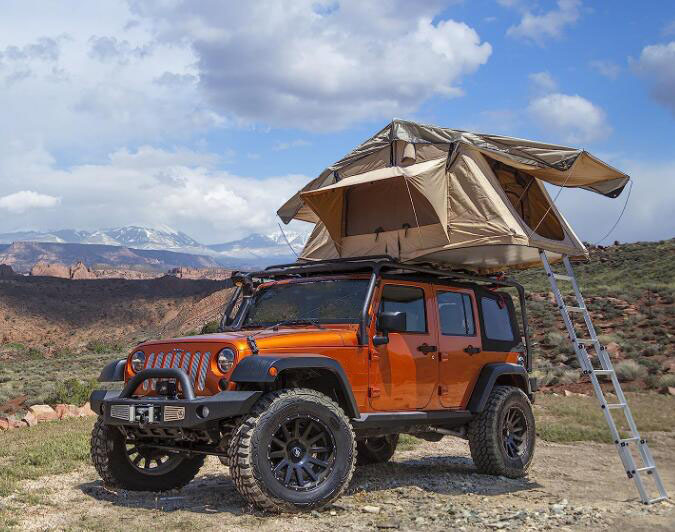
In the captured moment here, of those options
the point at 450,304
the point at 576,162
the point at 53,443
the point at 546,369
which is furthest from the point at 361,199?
the point at 546,369

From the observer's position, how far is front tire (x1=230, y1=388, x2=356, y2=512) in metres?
6.02

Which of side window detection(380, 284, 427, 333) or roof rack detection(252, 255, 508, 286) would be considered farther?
side window detection(380, 284, 427, 333)

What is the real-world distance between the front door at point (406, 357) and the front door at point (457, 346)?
0.55ft

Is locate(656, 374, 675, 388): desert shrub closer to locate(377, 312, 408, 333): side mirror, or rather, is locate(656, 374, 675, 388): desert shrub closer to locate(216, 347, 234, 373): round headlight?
locate(377, 312, 408, 333): side mirror

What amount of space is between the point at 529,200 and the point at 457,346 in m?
2.33

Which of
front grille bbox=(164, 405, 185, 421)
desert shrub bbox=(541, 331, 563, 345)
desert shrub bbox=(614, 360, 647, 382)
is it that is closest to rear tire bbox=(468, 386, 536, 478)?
front grille bbox=(164, 405, 185, 421)

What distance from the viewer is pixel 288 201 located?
1005cm

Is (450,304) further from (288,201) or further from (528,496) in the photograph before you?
(288,201)

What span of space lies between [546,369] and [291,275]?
14899 mm

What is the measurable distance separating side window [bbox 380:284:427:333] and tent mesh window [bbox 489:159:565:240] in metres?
1.99

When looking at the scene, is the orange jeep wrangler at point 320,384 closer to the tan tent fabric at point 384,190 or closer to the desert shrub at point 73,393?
the tan tent fabric at point 384,190

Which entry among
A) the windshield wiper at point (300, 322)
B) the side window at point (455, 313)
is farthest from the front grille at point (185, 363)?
the side window at point (455, 313)

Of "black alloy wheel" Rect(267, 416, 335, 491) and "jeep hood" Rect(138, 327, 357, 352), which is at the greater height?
"jeep hood" Rect(138, 327, 357, 352)

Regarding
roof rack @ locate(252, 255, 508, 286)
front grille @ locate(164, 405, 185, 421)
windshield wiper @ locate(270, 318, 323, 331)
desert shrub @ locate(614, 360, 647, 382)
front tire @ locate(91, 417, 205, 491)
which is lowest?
desert shrub @ locate(614, 360, 647, 382)
